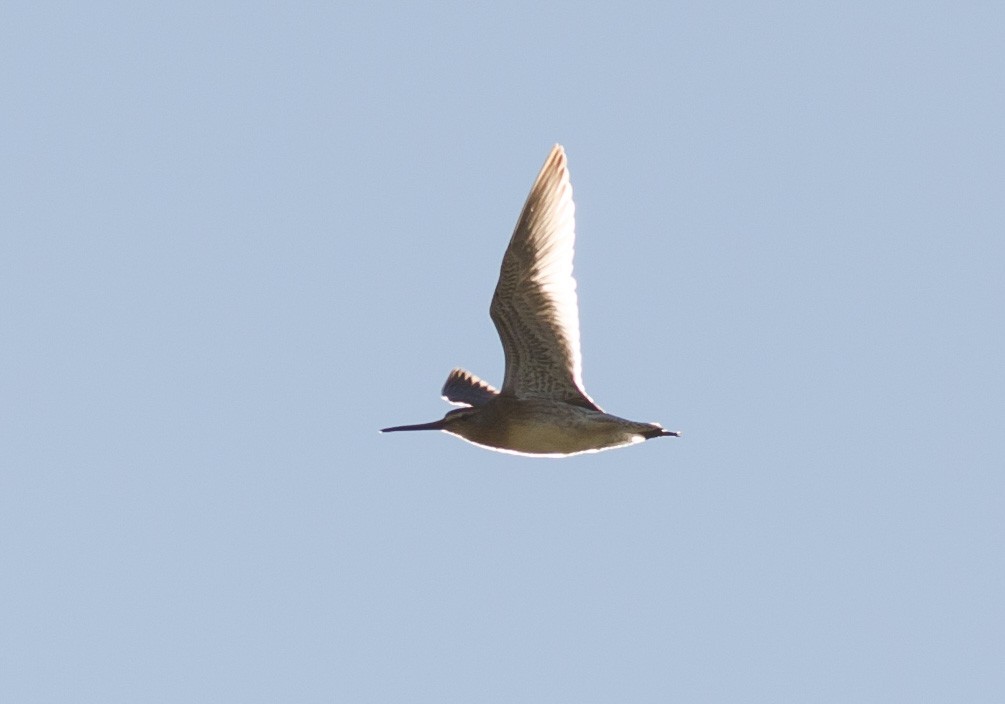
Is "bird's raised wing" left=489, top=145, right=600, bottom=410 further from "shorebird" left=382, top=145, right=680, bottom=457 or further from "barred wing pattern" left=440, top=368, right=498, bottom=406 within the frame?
"barred wing pattern" left=440, top=368, right=498, bottom=406

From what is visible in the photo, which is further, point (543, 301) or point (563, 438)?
point (543, 301)

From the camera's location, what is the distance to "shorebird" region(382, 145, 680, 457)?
→ 16.8 m

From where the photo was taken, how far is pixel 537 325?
16.9 meters

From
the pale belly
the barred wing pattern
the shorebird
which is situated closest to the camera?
the pale belly

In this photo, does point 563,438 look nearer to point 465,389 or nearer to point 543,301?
point 543,301

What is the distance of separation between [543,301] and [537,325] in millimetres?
225

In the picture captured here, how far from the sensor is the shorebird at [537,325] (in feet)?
55.0

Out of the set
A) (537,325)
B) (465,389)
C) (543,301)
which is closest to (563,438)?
(537,325)

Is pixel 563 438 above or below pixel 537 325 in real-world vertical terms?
below

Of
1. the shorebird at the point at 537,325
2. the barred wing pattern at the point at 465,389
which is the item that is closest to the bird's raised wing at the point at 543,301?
the shorebird at the point at 537,325

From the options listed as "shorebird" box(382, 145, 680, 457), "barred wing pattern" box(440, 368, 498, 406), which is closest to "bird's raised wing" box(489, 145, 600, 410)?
"shorebird" box(382, 145, 680, 457)

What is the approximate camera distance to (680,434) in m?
16.3

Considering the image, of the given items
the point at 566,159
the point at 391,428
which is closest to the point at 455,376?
the point at 391,428

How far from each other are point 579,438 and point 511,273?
1.63 metres
